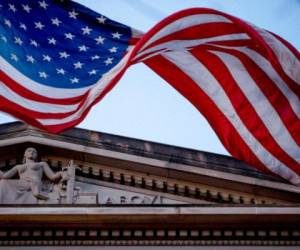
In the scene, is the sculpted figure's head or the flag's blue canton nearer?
the flag's blue canton

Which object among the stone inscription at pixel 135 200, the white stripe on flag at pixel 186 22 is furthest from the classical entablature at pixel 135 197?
the white stripe on flag at pixel 186 22

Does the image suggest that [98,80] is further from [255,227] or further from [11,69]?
[255,227]

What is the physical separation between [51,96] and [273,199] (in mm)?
5125

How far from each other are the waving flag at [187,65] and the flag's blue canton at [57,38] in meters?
0.02

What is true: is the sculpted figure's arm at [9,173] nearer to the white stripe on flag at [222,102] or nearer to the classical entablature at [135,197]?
the classical entablature at [135,197]

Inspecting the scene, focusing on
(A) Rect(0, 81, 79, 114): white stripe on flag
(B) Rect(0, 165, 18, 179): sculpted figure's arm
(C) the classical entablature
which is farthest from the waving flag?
(B) Rect(0, 165, 18, 179): sculpted figure's arm

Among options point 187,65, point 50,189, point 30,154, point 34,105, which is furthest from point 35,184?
point 187,65

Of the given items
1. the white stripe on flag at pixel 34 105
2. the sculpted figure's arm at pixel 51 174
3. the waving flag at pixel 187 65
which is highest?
the waving flag at pixel 187 65

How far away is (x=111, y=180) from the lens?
2409 centimetres

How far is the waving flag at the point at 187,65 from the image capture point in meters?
22.2

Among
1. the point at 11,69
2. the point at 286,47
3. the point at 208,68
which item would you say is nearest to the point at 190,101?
the point at 208,68

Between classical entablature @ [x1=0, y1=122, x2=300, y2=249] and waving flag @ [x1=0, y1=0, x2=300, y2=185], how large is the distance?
4.16ft

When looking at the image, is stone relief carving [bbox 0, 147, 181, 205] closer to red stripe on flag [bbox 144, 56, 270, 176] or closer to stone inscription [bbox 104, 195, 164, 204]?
stone inscription [bbox 104, 195, 164, 204]

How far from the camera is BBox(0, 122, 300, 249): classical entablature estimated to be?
896 inches
